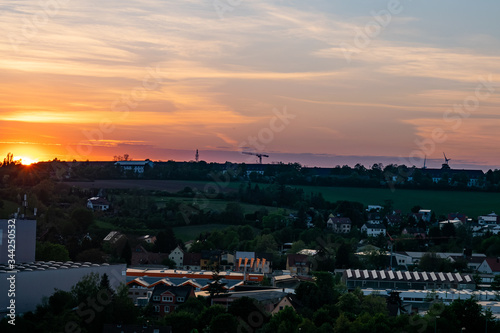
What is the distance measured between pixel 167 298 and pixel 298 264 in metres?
20.3

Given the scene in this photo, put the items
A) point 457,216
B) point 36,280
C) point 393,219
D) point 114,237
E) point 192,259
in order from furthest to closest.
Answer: point 457,216 → point 393,219 → point 114,237 → point 192,259 → point 36,280

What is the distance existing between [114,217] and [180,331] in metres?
46.4

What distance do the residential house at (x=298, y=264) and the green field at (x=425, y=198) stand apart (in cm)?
3579

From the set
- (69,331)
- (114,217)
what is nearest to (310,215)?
(114,217)

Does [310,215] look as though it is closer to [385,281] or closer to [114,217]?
[114,217]

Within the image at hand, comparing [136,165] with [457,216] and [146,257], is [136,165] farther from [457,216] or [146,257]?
[146,257]

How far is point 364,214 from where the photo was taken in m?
90.3

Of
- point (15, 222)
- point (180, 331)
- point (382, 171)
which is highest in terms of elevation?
point (382, 171)

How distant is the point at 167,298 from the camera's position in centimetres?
4206

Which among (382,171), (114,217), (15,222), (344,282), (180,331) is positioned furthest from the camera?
(382,171)

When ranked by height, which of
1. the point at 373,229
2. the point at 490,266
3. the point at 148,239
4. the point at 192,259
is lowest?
the point at 490,266

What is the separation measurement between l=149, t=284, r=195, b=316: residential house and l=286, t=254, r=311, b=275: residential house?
60.5 ft

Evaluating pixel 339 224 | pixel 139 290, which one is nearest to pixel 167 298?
pixel 139 290

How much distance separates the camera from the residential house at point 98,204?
81294 mm
